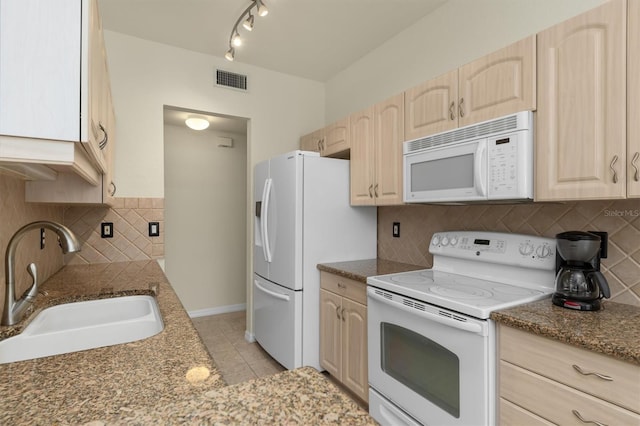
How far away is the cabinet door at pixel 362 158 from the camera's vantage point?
7.79 feet

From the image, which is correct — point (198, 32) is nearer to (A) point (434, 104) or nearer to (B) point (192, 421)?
(A) point (434, 104)

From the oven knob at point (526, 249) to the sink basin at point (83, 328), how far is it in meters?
1.71

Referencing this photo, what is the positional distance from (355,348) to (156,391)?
163 cm

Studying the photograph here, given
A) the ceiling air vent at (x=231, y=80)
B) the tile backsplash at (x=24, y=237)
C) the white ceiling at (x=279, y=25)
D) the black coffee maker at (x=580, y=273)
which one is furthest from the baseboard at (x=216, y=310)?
the black coffee maker at (x=580, y=273)

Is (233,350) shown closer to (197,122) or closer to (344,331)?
(344,331)

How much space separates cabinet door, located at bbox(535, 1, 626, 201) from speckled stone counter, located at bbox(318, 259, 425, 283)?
1.03m

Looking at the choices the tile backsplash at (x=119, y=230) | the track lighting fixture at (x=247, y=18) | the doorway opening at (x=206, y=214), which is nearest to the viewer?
the track lighting fixture at (x=247, y=18)

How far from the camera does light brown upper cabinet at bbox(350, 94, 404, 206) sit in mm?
2146

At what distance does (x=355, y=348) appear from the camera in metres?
2.13

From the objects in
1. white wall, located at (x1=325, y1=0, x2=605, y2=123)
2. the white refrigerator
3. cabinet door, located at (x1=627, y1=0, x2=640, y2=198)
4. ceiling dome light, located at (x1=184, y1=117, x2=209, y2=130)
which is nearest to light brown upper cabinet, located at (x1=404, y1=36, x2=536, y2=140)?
cabinet door, located at (x1=627, y1=0, x2=640, y2=198)

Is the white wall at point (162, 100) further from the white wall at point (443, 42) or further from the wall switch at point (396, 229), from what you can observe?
the wall switch at point (396, 229)

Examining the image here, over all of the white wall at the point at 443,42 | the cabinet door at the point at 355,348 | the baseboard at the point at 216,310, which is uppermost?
the white wall at the point at 443,42

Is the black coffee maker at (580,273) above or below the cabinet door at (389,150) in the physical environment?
below

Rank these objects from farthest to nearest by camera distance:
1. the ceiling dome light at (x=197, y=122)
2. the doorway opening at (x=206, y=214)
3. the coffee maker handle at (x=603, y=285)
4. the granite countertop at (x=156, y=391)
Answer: the doorway opening at (x=206, y=214), the ceiling dome light at (x=197, y=122), the coffee maker handle at (x=603, y=285), the granite countertop at (x=156, y=391)
